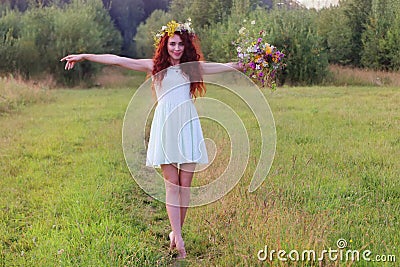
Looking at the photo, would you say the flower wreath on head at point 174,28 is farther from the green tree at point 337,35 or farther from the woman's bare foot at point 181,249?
the green tree at point 337,35

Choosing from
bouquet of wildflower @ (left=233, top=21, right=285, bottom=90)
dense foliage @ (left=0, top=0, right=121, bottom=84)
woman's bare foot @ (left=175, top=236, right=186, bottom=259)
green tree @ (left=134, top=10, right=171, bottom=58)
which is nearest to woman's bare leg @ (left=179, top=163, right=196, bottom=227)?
woman's bare foot @ (left=175, top=236, right=186, bottom=259)

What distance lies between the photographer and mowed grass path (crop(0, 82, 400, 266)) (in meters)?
3.80

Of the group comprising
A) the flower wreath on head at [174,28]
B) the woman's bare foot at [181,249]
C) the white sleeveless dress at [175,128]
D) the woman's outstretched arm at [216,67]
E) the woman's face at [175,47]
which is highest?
the flower wreath on head at [174,28]

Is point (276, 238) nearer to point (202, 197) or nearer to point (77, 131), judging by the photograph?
point (202, 197)

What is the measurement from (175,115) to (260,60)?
1.09 metres

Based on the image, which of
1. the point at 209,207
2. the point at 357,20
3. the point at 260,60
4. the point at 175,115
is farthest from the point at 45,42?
the point at 175,115

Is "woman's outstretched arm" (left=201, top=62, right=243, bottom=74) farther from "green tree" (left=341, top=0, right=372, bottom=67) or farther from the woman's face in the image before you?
"green tree" (left=341, top=0, right=372, bottom=67)

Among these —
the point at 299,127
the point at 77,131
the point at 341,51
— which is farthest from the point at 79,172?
the point at 341,51

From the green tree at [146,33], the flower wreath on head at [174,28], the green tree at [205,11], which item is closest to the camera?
the flower wreath on head at [174,28]

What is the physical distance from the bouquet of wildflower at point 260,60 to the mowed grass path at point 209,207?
1300 mm

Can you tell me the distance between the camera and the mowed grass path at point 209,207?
380cm

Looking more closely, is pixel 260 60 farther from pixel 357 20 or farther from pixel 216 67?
pixel 357 20

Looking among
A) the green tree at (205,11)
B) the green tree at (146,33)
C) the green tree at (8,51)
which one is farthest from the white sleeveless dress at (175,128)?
the green tree at (146,33)

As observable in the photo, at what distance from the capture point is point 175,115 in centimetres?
403
